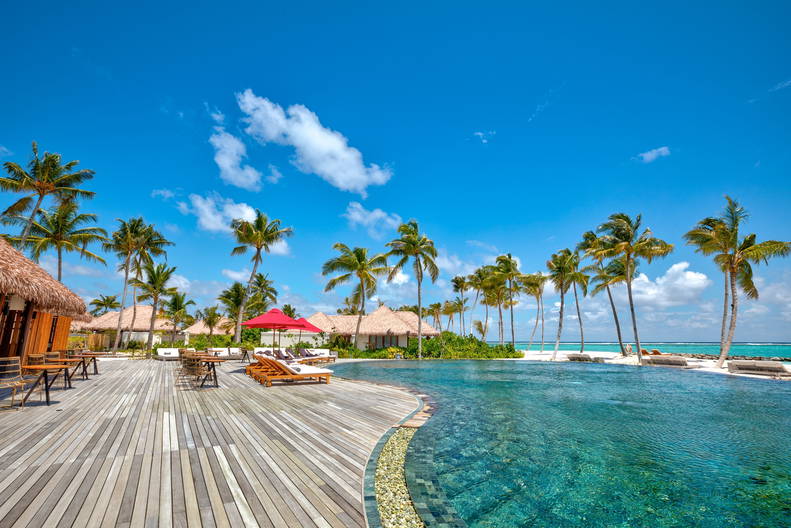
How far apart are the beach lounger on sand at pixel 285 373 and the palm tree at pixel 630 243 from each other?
22.1m

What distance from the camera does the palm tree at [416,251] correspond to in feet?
83.6

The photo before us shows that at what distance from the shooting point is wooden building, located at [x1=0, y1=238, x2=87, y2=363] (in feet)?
25.5

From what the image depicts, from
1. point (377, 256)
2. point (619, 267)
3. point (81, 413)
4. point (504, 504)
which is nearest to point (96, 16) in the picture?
point (81, 413)

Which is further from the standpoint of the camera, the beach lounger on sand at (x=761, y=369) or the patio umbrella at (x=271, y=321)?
the beach lounger on sand at (x=761, y=369)

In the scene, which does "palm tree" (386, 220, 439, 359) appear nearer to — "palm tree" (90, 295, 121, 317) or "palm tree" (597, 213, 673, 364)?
"palm tree" (597, 213, 673, 364)

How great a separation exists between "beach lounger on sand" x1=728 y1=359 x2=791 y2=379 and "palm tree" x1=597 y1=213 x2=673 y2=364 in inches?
207

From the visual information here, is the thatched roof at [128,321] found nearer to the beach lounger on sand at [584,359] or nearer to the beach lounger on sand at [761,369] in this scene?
the beach lounger on sand at [584,359]

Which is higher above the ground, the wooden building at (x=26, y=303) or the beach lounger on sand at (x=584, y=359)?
the wooden building at (x=26, y=303)

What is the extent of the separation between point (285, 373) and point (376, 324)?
20.8 metres

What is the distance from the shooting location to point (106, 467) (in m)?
3.39

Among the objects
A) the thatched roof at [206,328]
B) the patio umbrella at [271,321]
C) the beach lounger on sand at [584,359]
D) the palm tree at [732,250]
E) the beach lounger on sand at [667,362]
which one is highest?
Answer: the palm tree at [732,250]

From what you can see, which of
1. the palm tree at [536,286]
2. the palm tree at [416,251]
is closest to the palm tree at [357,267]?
the palm tree at [416,251]

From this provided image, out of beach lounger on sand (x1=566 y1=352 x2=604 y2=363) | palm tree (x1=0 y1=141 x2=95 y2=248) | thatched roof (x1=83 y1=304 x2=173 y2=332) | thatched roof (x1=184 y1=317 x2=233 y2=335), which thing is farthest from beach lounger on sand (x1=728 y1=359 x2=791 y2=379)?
thatched roof (x1=83 y1=304 x2=173 y2=332)

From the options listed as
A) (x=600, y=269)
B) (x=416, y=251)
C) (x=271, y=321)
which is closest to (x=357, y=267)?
(x=416, y=251)
